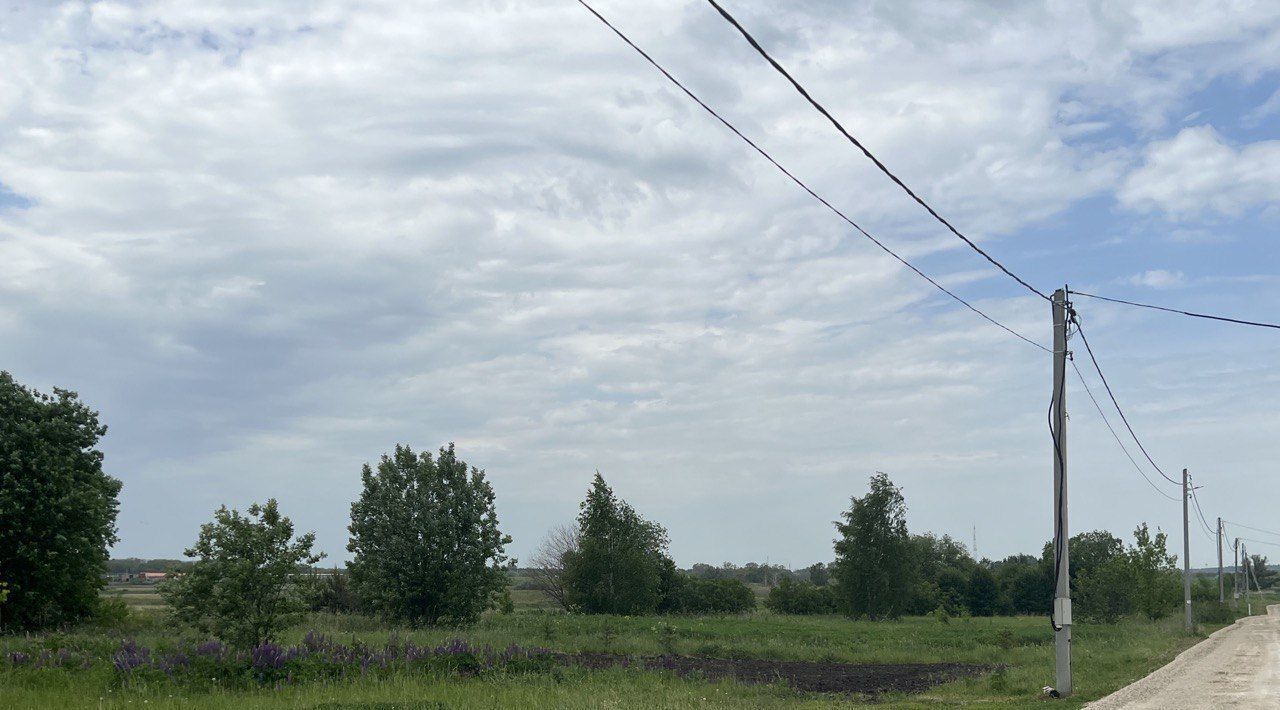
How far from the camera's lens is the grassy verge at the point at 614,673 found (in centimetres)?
1574

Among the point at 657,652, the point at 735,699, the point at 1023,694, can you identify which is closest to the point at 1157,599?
the point at 657,652

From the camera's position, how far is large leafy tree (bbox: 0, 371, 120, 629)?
91.1ft

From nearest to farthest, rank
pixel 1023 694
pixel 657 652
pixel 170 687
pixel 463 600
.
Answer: pixel 170 687 → pixel 1023 694 → pixel 657 652 → pixel 463 600

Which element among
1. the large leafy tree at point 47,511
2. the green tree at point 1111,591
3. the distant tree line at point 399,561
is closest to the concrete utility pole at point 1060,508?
the distant tree line at point 399,561

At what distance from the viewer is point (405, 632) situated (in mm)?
30094

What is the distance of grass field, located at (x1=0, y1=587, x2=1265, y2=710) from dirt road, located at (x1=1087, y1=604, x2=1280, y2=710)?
0.71m

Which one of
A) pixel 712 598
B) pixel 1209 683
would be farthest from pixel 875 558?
pixel 1209 683

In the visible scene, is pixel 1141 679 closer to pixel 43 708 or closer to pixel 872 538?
pixel 43 708

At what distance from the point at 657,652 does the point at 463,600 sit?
756 centimetres

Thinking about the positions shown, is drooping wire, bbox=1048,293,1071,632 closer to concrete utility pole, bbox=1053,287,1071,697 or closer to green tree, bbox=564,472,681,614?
concrete utility pole, bbox=1053,287,1071,697

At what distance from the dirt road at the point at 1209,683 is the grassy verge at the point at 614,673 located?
28.0 inches

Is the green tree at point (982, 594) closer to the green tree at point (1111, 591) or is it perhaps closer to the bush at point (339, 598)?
the green tree at point (1111, 591)

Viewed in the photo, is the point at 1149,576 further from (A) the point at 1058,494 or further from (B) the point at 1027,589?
(A) the point at 1058,494

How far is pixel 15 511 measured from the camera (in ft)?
89.7
